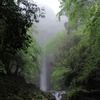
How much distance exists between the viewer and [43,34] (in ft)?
152

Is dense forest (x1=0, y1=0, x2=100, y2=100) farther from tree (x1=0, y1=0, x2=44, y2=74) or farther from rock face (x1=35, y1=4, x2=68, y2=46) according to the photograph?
rock face (x1=35, y1=4, x2=68, y2=46)

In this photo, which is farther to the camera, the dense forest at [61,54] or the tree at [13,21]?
the dense forest at [61,54]

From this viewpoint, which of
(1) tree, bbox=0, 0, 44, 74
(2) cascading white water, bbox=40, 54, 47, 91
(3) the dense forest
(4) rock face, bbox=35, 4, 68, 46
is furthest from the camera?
(4) rock face, bbox=35, 4, 68, 46

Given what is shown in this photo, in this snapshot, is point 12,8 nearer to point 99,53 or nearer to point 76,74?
point 99,53

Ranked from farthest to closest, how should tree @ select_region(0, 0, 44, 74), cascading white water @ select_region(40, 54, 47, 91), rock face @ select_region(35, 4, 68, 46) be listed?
rock face @ select_region(35, 4, 68, 46) < cascading white water @ select_region(40, 54, 47, 91) < tree @ select_region(0, 0, 44, 74)

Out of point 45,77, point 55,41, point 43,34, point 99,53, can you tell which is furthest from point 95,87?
point 43,34

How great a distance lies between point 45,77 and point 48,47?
7142mm

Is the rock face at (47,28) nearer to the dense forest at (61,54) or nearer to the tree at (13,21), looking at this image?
the dense forest at (61,54)

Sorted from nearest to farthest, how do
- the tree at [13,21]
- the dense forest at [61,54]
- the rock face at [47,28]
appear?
the tree at [13,21], the dense forest at [61,54], the rock face at [47,28]

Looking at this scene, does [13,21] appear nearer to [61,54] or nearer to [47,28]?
[61,54]

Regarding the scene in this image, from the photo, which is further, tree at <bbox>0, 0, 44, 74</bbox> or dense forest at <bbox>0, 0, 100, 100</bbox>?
dense forest at <bbox>0, 0, 100, 100</bbox>

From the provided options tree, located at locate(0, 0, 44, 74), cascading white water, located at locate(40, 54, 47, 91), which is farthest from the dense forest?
cascading white water, located at locate(40, 54, 47, 91)

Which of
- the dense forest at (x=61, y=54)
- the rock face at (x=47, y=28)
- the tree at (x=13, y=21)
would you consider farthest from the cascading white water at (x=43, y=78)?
the tree at (x=13, y=21)

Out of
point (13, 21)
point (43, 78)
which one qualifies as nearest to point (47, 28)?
point (43, 78)
